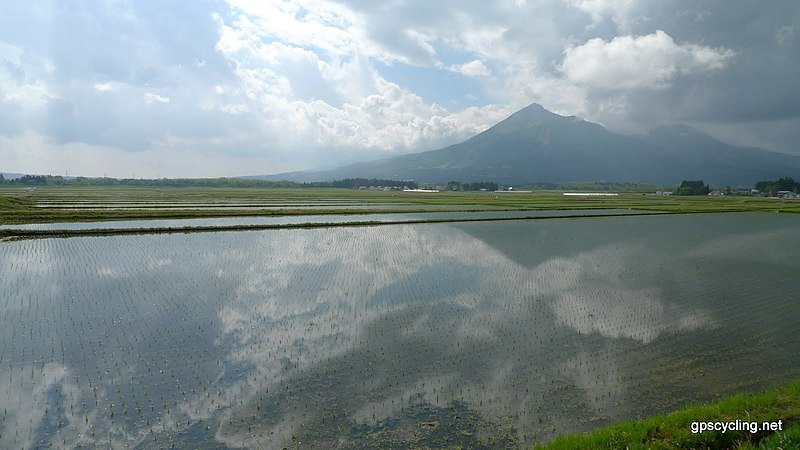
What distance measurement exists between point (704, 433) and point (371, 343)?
6.06 m

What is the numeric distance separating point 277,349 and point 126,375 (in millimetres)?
2710

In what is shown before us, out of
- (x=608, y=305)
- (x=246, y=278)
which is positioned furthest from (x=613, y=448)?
(x=246, y=278)

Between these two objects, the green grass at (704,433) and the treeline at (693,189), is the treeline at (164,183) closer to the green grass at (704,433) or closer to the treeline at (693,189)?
the treeline at (693,189)

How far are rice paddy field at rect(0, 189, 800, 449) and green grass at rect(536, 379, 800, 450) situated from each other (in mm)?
611

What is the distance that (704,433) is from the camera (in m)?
5.47

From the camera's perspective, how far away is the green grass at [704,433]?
17.1ft

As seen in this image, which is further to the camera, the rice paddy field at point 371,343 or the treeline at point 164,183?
the treeline at point 164,183

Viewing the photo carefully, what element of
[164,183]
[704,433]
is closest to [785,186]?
[704,433]

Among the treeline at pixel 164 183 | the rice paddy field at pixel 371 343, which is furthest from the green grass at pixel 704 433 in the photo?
the treeline at pixel 164 183

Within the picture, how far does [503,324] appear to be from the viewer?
10.8 m

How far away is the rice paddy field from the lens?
642cm

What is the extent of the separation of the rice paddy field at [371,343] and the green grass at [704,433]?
2.01 ft

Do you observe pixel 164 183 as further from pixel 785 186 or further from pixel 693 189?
pixel 785 186

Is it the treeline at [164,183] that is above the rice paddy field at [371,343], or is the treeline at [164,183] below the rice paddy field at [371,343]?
above
